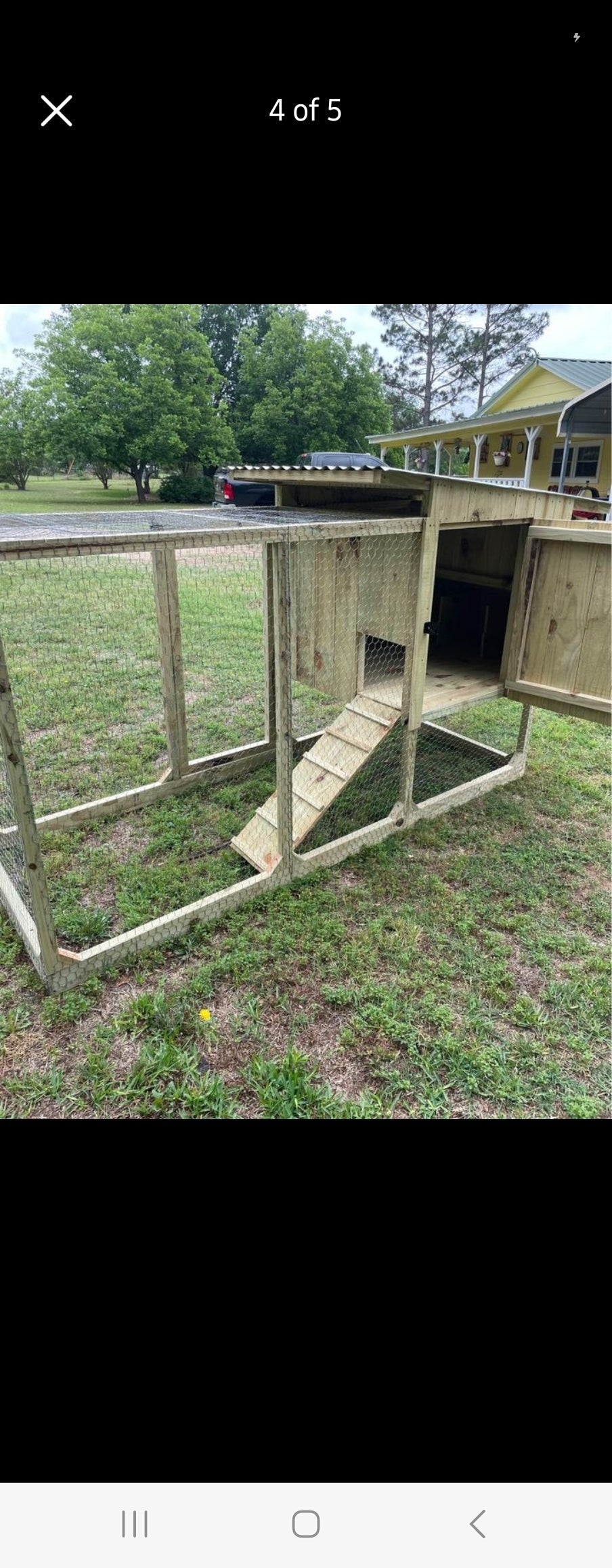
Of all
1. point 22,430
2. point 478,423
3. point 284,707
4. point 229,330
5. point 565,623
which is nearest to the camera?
point 284,707

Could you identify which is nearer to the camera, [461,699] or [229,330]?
[461,699]

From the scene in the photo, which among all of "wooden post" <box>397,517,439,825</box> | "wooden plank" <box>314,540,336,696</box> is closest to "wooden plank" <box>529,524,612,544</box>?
"wooden post" <box>397,517,439,825</box>

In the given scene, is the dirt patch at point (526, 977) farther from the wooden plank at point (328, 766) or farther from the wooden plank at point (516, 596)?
the wooden plank at point (516, 596)

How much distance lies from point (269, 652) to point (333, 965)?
214 centimetres

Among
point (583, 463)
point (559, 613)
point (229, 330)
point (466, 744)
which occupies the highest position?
point (229, 330)

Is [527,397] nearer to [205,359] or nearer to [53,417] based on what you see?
[205,359]

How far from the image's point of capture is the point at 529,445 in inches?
493

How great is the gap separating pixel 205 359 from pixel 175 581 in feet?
62.8

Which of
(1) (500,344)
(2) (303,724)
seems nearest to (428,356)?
(1) (500,344)

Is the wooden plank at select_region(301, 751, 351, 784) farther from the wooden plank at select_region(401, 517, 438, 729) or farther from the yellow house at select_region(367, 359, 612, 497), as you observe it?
the yellow house at select_region(367, 359, 612, 497)

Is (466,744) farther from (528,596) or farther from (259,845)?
(259,845)

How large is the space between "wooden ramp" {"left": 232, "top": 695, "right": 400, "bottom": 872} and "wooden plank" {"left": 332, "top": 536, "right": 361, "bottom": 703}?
15 centimetres

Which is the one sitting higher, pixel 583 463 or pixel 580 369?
pixel 580 369

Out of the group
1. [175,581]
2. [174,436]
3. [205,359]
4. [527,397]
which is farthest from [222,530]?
[205,359]
